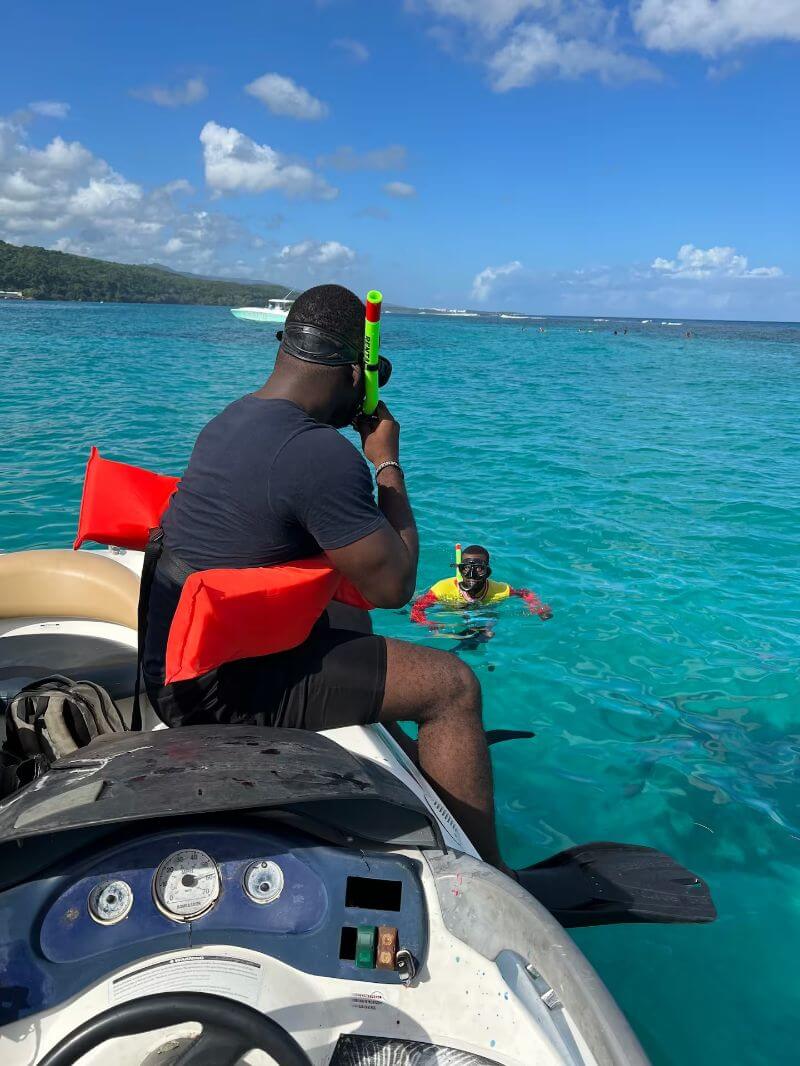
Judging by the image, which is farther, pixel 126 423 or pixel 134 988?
pixel 126 423

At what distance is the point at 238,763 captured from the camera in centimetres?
191

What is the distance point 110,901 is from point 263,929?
13.1 inches

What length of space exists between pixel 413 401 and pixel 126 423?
8.48 metres

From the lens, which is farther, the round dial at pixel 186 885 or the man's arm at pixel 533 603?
the man's arm at pixel 533 603

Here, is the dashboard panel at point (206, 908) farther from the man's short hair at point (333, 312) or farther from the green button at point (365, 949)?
the man's short hair at point (333, 312)

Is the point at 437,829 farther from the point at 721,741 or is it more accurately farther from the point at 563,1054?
the point at 721,741

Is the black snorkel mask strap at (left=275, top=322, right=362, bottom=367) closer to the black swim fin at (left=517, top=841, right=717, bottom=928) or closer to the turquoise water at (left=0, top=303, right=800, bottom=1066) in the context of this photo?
the black swim fin at (left=517, top=841, right=717, bottom=928)

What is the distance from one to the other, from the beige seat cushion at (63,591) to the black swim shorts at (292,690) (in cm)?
95

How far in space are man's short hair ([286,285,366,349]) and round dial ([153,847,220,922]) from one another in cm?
151

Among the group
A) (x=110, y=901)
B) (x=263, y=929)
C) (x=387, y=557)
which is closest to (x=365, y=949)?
(x=263, y=929)

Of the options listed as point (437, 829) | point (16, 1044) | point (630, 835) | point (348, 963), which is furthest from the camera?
point (630, 835)

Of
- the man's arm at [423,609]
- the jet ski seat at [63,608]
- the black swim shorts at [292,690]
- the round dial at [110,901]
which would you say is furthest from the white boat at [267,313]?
the round dial at [110,901]

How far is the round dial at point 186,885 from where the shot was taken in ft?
5.83

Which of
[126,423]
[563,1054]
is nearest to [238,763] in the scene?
[563,1054]
